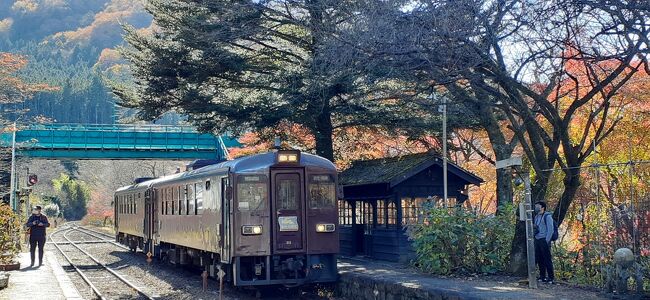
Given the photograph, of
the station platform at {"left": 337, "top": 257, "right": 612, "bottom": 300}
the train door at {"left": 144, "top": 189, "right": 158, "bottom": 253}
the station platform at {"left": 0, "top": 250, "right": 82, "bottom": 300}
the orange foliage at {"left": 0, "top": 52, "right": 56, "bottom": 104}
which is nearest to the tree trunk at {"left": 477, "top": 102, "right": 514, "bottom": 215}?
the station platform at {"left": 337, "top": 257, "right": 612, "bottom": 300}

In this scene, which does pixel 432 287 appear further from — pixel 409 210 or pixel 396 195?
pixel 409 210

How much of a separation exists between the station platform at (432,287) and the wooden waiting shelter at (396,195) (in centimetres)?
190

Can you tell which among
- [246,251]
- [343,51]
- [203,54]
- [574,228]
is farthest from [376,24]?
[203,54]

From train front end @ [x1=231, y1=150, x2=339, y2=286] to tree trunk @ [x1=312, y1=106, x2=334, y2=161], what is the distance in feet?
21.4

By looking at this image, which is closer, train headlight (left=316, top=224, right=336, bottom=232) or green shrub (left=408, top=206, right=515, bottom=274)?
Result: green shrub (left=408, top=206, right=515, bottom=274)

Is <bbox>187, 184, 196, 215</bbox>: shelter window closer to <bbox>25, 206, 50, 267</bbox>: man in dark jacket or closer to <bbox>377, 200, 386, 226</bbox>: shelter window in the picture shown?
<bbox>25, 206, 50, 267</bbox>: man in dark jacket

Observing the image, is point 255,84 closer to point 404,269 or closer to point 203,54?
point 203,54

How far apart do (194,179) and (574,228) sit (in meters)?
7.90

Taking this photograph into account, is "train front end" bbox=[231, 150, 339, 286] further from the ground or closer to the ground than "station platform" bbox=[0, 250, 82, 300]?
further from the ground

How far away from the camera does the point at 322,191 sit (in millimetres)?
14875

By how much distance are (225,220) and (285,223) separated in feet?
3.56

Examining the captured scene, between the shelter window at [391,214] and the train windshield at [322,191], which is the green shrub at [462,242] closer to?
the train windshield at [322,191]

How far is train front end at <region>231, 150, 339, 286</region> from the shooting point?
14.1m

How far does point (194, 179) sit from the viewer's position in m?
17.0
